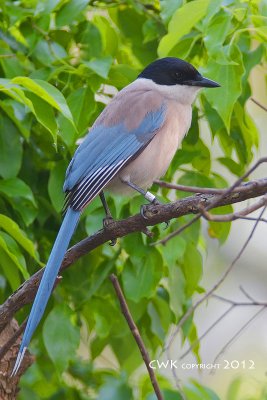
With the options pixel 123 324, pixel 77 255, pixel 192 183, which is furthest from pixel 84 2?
pixel 123 324

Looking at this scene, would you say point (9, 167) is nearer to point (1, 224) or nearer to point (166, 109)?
point (1, 224)

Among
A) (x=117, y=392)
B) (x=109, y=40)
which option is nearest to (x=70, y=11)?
(x=109, y=40)

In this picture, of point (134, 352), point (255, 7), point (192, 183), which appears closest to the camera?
point (255, 7)

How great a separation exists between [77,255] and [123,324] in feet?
2.34

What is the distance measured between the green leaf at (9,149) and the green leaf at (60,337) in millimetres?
502

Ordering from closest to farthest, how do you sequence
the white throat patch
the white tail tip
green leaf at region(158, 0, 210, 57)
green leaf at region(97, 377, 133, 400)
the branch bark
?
the branch bark → the white tail tip → green leaf at region(158, 0, 210, 57) → green leaf at region(97, 377, 133, 400) → the white throat patch

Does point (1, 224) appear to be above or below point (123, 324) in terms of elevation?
above

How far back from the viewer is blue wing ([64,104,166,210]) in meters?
2.85

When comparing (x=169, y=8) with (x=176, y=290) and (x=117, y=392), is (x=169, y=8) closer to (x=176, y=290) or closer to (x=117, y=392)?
(x=176, y=290)

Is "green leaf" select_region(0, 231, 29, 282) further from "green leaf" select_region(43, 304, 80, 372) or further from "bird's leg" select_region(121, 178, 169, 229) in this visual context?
"bird's leg" select_region(121, 178, 169, 229)

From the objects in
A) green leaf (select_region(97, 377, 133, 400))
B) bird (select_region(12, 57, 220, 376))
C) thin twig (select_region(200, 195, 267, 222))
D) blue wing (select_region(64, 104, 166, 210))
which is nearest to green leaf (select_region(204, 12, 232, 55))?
bird (select_region(12, 57, 220, 376))

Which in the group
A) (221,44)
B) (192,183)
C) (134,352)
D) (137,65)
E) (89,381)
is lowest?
(89,381)

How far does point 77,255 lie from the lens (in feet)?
8.55

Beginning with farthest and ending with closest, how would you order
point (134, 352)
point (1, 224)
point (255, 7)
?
point (134, 352)
point (255, 7)
point (1, 224)
